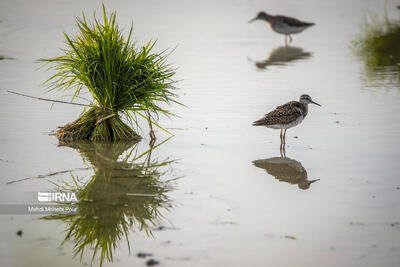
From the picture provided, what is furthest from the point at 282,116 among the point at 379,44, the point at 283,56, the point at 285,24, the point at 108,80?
the point at 285,24

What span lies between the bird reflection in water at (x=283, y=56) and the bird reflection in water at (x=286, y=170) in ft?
31.0

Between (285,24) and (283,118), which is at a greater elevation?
(285,24)

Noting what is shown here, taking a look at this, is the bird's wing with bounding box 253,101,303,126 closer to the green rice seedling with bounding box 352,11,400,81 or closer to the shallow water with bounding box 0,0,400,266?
the shallow water with bounding box 0,0,400,266

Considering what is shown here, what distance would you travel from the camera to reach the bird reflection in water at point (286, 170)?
9.30 metres

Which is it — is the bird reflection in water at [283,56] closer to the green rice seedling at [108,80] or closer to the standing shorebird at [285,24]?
the standing shorebird at [285,24]

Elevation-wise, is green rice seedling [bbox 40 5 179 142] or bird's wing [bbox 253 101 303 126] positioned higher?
green rice seedling [bbox 40 5 179 142]

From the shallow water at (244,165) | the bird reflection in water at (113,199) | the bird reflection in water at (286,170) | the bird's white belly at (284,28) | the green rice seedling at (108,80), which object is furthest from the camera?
the bird's white belly at (284,28)

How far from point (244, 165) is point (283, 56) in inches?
478

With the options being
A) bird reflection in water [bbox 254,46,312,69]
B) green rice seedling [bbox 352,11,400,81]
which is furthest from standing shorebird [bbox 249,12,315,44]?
green rice seedling [bbox 352,11,400,81]

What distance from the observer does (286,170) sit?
32.3 feet

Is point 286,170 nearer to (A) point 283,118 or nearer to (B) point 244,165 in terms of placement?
(B) point 244,165

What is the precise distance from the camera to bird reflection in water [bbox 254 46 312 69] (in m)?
20.0

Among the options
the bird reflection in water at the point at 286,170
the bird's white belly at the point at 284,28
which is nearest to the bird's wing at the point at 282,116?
the bird reflection in water at the point at 286,170

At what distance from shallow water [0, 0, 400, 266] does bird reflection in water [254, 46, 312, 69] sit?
71 millimetres
